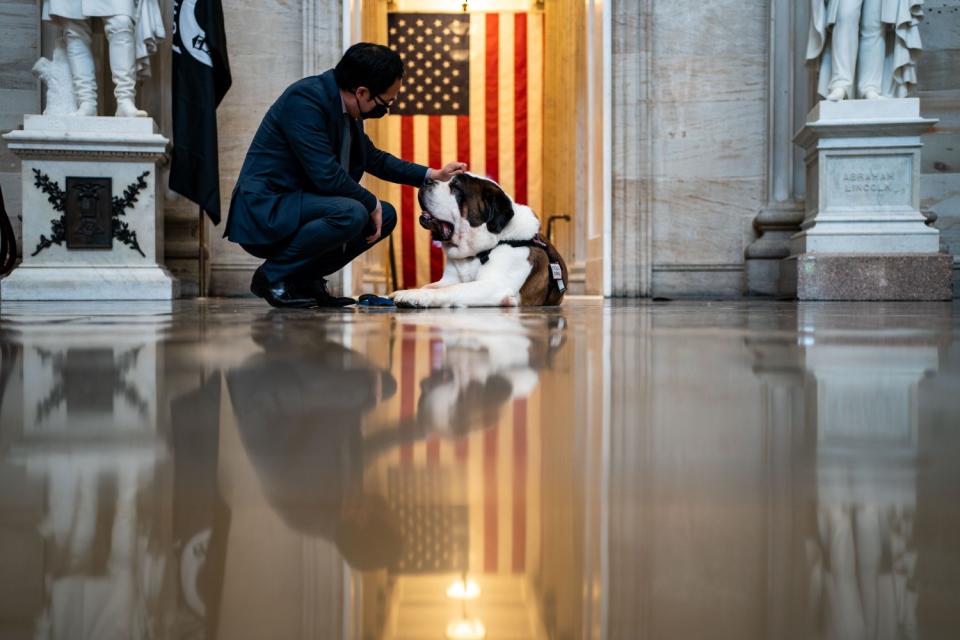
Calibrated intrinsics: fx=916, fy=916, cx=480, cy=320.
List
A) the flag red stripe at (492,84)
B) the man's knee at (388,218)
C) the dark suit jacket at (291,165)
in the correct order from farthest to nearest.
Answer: the flag red stripe at (492,84)
the man's knee at (388,218)
the dark suit jacket at (291,165)

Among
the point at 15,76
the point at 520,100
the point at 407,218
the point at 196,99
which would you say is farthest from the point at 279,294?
the point at 520,100

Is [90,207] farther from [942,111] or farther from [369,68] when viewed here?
[942,111]

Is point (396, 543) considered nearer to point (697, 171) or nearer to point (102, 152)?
point (102, 152)

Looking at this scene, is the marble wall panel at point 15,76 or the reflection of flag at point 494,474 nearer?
the reflection of flag at point 494,474

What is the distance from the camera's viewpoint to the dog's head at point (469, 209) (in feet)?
12.1

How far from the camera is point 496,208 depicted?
369 centimetres

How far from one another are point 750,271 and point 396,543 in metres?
5.95

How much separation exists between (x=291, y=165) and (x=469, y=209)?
723mm

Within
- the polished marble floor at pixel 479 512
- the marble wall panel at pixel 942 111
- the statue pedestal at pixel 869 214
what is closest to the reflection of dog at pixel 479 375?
the polished marble floor at pixel 479 512

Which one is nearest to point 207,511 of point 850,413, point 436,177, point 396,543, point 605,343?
point 396,543

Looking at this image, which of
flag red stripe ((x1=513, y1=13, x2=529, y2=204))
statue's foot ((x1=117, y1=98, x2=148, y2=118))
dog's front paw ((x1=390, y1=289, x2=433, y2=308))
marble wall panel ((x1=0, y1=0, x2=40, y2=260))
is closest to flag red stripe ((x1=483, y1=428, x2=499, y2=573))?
dog's front paw ((x1=390, y1=289, x2=433, y2=308))

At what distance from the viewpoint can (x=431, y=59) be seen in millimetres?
9312

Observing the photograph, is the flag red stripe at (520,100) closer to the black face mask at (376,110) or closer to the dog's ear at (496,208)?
Answer: the dog's ear at (496,208)

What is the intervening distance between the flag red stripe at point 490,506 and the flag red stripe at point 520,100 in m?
8.94
